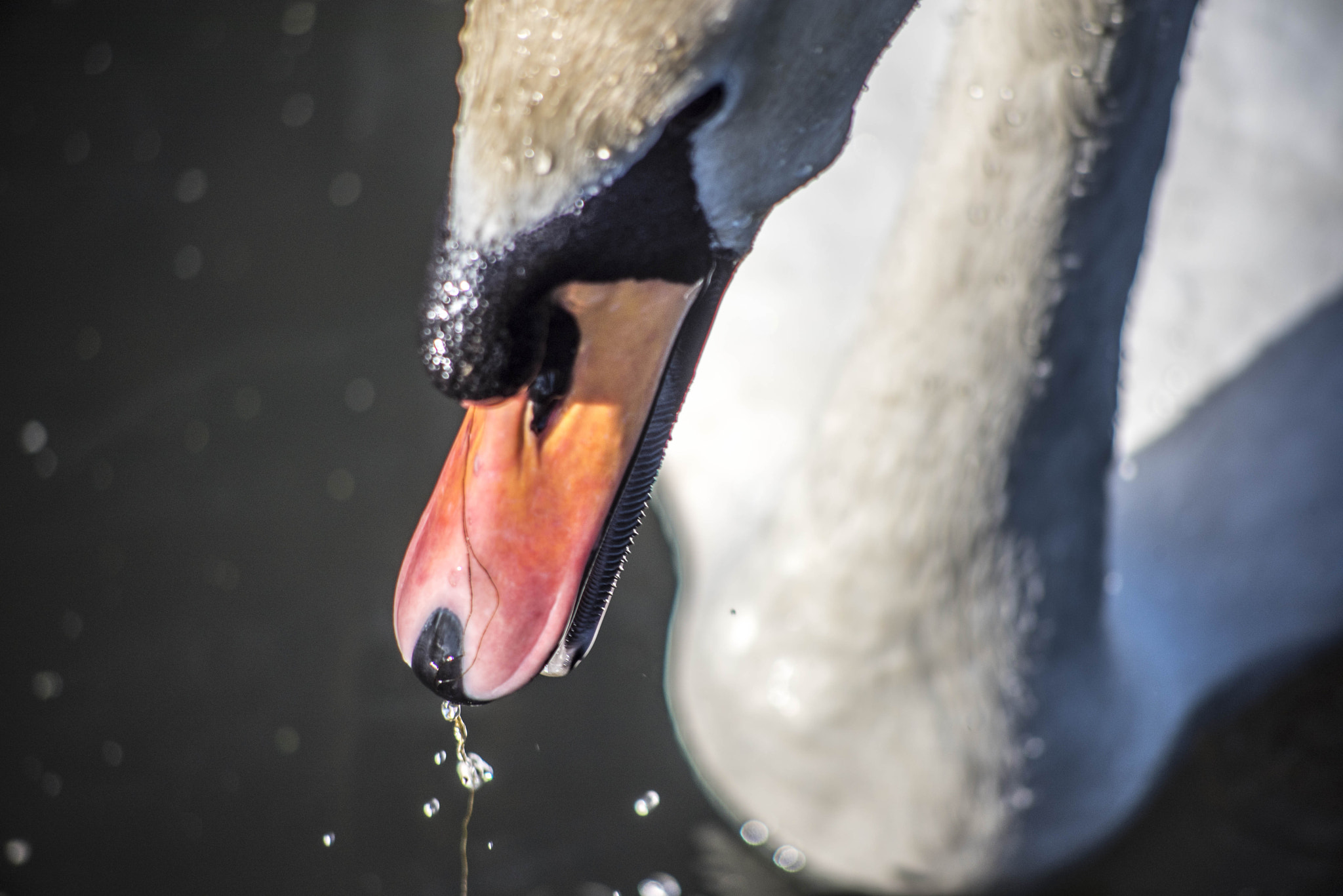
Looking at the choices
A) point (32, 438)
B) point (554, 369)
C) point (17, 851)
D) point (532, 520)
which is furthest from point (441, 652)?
point (32, 438)

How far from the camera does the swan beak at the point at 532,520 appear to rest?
91cm

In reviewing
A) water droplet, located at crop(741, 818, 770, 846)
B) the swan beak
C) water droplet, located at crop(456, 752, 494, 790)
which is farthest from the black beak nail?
water droplet, located at crop(741, 818, 770, 846)

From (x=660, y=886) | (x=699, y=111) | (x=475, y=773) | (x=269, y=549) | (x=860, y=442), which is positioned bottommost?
(x=660, y=886)

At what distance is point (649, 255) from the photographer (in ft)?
2.83

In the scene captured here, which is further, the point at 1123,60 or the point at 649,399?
the point at 1123,60

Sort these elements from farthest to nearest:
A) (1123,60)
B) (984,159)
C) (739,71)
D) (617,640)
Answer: (617,640) < (984,159) < (1123,60) < (739,71)

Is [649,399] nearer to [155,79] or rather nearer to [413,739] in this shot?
[413,739]

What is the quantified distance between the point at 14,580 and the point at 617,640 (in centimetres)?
111

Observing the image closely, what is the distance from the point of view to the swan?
0.79m

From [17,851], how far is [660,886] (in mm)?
1013

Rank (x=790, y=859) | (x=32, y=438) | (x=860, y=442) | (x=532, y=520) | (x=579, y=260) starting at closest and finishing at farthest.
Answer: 1. (x=579, y=260)
2. (x=532, y=520)
3. (x=860, y=442)
4. (x=790, y=859)
5. (x=32, y=438)

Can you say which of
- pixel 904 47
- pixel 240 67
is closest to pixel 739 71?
pixel 904 47

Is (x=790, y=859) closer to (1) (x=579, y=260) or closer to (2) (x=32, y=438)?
(1) (x=579, y=260)

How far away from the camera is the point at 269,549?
7.35ft
